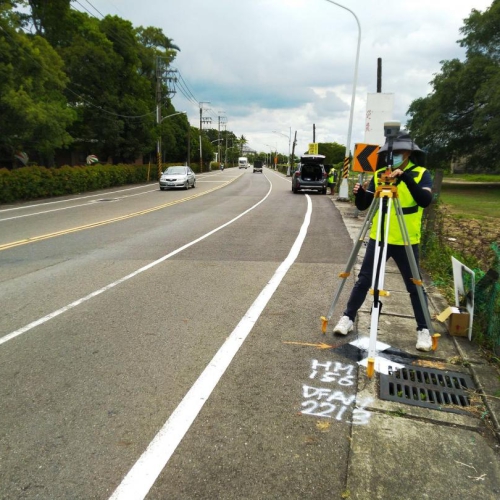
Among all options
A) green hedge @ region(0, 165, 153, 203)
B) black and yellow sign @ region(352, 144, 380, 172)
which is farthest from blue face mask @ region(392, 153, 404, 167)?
green hedge @ region(0, 165, 153, 203)

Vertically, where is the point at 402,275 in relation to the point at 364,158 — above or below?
below

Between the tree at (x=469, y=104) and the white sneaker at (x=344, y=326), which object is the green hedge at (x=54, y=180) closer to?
the white sneaker at (x=344, y=326)

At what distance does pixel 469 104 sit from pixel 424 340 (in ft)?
106

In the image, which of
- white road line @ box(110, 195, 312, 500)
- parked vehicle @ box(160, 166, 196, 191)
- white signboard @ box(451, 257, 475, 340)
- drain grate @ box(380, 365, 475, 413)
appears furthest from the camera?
parked vehicle @ box(160, 166, 196, 191)

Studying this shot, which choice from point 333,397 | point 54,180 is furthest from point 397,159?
point 54,180

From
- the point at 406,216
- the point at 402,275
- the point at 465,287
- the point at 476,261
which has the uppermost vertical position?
the point at 406,216

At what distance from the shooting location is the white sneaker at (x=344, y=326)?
4.49 meters

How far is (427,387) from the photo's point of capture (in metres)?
3.54

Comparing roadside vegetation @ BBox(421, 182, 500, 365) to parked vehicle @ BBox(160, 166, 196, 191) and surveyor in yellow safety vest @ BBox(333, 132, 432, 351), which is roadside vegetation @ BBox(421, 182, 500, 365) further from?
parked vehicle @ BBox(160, 166, 196, 191)

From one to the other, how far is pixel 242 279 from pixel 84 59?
3470 centimetres

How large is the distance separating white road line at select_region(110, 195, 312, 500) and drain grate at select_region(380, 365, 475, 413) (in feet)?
4.44

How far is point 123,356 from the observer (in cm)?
402

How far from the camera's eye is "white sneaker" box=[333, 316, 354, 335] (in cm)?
449

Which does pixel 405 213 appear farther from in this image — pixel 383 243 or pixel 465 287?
pixel 465 287
